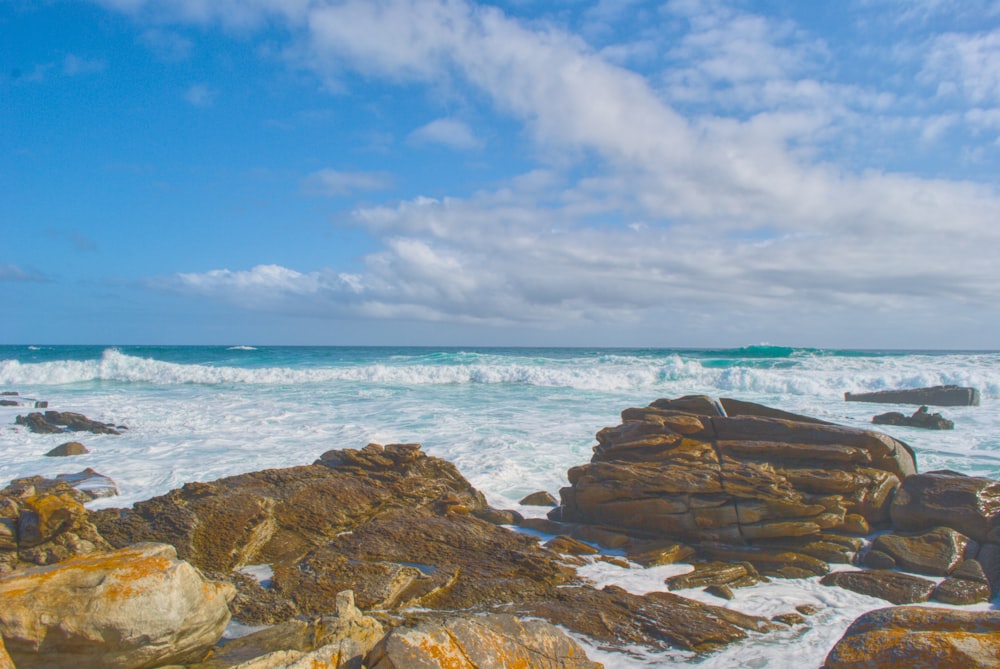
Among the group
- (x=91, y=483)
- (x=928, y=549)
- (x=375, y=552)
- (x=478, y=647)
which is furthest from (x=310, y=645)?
(x=91, y=483)

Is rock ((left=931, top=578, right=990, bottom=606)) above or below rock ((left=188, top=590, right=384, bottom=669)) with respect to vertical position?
below

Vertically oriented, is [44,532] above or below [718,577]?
above

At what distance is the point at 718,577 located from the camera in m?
7.18

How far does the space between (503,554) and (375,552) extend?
57.3 inches

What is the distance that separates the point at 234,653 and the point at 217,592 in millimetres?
438

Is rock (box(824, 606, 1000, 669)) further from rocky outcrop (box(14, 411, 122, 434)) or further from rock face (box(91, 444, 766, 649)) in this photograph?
rocky outcrop (box(14, 411, 122, 434))

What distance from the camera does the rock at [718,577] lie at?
23.1 feet

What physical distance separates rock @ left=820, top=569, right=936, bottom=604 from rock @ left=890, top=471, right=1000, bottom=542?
4.93ft

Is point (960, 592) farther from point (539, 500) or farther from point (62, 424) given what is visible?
point (62, 424)

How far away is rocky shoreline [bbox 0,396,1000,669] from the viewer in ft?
12.8

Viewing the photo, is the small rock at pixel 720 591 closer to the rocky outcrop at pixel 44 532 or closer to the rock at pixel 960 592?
the rock at pixel 960 592

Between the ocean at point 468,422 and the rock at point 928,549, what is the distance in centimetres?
127

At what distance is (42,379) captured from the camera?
40.9m

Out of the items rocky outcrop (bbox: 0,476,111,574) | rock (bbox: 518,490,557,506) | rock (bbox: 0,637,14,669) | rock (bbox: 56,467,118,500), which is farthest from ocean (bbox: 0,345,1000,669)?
rock (bbox: 0,637,14,669)
